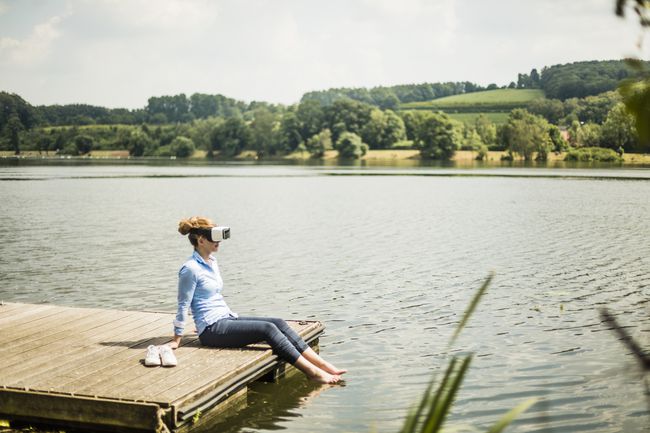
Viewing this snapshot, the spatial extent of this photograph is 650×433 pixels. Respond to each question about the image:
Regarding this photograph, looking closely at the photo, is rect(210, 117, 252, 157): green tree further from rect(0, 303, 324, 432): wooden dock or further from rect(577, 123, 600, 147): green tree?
rect(0, 303, 324, 432): wooden dock

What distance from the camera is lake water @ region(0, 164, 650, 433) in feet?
32.1

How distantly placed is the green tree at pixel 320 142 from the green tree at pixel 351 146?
4.15 metres

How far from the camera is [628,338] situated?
4.57 ft

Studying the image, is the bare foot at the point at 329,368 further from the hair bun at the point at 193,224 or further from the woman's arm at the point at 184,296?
the hair bun at the point at 193,224

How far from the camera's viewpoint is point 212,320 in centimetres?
986

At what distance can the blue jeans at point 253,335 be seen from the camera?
9.73 m

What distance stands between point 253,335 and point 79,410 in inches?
103

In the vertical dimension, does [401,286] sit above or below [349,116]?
below

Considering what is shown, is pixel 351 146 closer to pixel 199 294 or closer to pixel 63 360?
pixel 199 294

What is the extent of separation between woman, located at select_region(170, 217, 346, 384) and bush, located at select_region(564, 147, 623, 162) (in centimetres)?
13519

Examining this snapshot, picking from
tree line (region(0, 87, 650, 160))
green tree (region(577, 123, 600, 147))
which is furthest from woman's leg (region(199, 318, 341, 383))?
green tree (region(577, 123, 600, 147))

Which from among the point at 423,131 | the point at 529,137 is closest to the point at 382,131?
the point at 423,131

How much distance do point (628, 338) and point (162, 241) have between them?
27734mm

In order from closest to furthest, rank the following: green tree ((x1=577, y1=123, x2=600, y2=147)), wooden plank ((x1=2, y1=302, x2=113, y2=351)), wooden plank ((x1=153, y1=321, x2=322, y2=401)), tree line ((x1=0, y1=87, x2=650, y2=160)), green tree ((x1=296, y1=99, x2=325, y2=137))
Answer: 1. wooden plank ((x1=153, y1=321, x2=322, y2=401))
2. wooden plank ((x1=2, y1=302, x2=113, y2=351))
3. green tree ((x1=577, y1=123, x2=600, y2=147))
4. tree line ((x1=0, y1=87, x2=650, y2=160))
5. green tree ((x1=296, y1=99, x2=325, y2=137))
